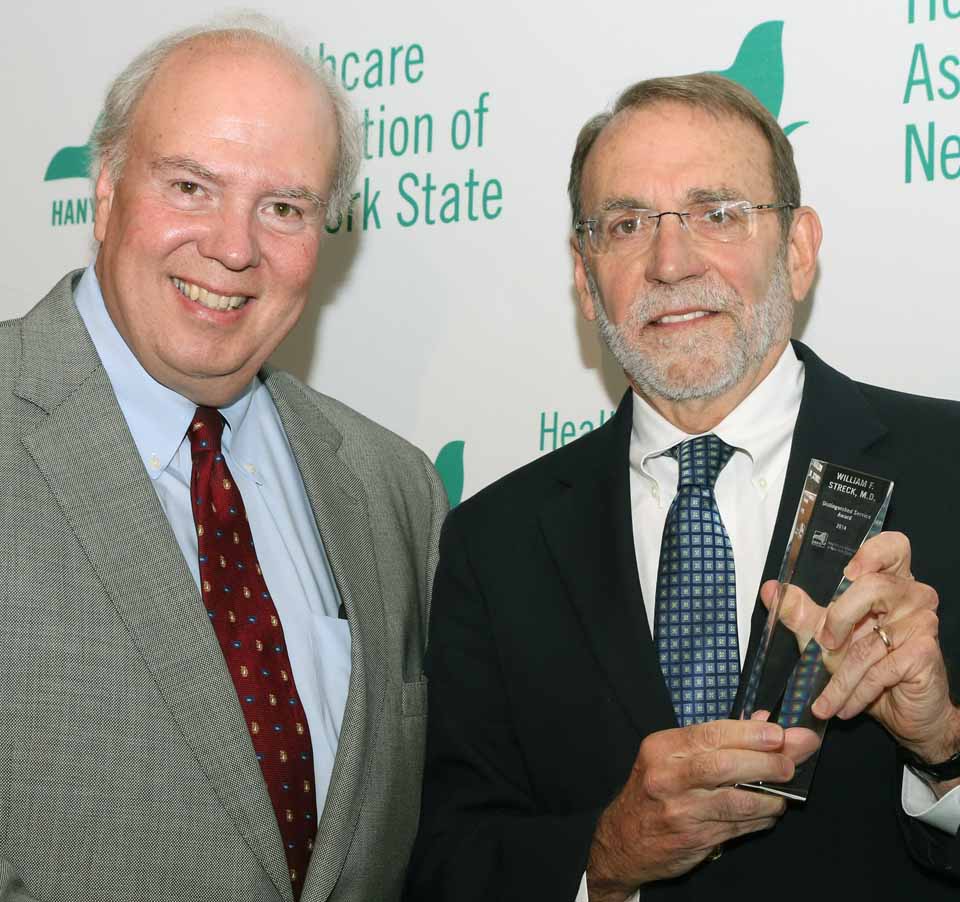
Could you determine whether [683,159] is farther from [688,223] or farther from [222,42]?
[222,42]

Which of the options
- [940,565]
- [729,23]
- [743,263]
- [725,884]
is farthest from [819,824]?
[729,23]

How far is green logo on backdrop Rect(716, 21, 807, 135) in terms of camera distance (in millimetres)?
→ 2717

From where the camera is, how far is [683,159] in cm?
235

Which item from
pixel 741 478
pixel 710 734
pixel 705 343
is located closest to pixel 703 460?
pixel 741 478

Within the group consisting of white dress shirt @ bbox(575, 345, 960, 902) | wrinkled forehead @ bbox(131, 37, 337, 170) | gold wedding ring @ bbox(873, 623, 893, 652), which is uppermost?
wrinkled forehead @ bbox(131, 37, 337, 170)

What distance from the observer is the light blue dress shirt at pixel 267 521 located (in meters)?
2.28

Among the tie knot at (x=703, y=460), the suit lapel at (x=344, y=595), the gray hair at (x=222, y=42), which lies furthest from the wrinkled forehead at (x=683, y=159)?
the suit lapel at (x=344, y=595)

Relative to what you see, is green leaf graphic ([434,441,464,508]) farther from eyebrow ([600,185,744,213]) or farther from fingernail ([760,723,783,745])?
fingernail ([760,723,783,745])

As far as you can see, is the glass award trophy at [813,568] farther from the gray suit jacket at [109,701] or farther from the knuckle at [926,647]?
the gray suit jacket at [109,701]

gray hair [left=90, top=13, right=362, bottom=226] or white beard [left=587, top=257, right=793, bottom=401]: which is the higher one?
gray hair [left=90, top=13, right=362, bottom=226]

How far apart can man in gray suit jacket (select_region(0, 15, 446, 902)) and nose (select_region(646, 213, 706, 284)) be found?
670 mm

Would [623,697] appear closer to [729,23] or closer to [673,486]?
[673,486]

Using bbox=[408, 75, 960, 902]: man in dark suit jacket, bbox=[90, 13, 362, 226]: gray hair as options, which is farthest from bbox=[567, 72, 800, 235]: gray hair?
bbox=[90, 13, 362, 226]: gray hair

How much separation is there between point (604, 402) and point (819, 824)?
120cm
